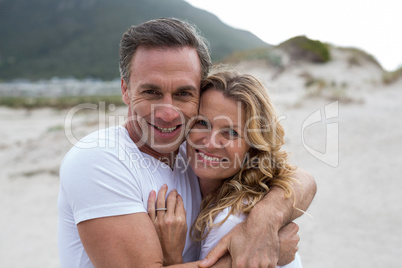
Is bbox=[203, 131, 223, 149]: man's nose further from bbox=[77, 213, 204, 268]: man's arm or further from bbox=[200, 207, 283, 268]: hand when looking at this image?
bbox=[77, 213, 204, 268]: man's arm

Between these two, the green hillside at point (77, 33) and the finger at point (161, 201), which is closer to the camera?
the finger at point (161, 201)

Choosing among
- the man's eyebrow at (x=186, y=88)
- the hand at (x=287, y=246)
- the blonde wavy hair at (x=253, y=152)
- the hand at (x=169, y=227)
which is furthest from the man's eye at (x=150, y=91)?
the hand at (x=287, y=246)

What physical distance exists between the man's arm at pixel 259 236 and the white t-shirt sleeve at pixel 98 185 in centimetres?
51

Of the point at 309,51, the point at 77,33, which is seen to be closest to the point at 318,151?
the point at 309,51

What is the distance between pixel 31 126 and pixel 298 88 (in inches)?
507

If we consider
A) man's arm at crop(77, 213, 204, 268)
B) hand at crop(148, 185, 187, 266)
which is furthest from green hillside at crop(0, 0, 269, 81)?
man's arm at crop(77, 213, 204, 268)

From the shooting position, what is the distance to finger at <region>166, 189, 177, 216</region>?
1.88 meters

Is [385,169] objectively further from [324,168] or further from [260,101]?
[260,101]

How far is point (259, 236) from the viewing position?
1940mm

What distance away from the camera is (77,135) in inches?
422

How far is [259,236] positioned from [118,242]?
30.5 inches

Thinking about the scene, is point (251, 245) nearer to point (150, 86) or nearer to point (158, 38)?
point (150, 86)

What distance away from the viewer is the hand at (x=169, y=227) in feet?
6.01

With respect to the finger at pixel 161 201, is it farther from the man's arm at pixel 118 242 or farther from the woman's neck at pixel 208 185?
the woman's neck at pixel 208 185
